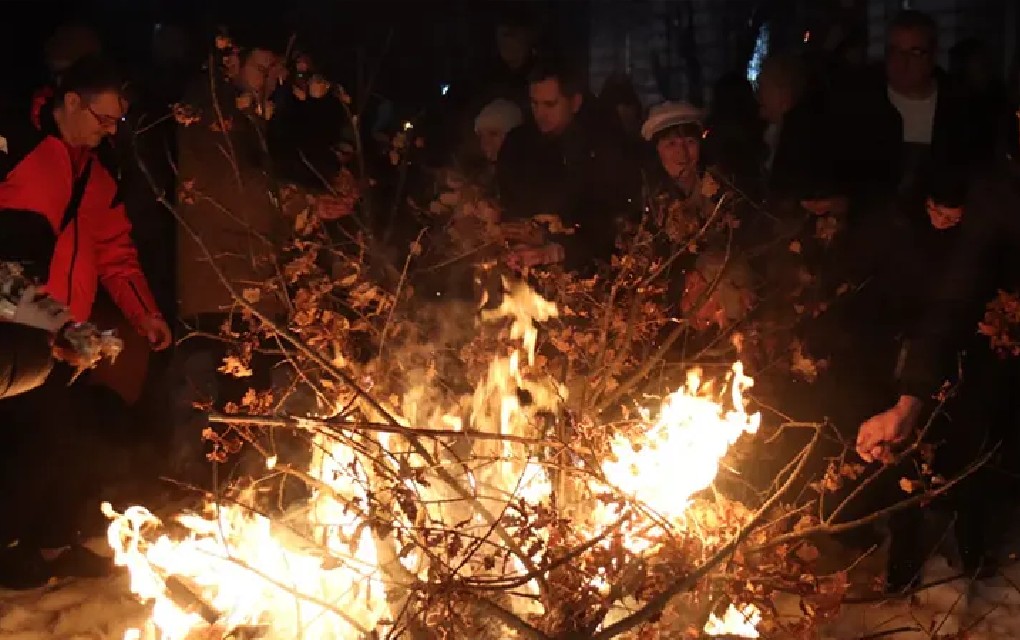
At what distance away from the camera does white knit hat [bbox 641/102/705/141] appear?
4.99 metres

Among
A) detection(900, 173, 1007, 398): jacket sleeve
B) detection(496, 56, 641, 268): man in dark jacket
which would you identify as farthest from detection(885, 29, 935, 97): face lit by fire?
detection(496, 56, 641, 268): man in dark jacket

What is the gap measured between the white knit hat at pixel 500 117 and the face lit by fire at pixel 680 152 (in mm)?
1001

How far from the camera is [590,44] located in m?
12.9

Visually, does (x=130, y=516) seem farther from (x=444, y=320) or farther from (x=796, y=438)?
(x=796, y=438)

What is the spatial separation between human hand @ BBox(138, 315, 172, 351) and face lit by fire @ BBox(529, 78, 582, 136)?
2.18 m

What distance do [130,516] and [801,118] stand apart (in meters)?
3.62

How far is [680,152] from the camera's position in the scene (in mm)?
4957

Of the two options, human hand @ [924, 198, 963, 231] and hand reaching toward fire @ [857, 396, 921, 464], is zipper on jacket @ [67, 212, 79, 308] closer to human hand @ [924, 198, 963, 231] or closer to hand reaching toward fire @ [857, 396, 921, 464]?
hand reaching toward fire @ [857, 396, 921, 464]

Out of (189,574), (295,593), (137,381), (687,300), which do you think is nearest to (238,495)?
(189,574)

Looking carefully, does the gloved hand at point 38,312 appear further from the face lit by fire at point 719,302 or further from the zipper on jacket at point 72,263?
the face lit by fire at point 719,302

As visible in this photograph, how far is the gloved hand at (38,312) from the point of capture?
308 centimetres

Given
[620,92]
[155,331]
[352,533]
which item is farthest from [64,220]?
[620,92]

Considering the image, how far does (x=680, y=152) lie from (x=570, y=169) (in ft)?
2.06

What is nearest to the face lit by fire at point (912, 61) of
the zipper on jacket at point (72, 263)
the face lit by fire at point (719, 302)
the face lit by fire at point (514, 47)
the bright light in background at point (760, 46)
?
the face lit by fire at point (719, 302)
